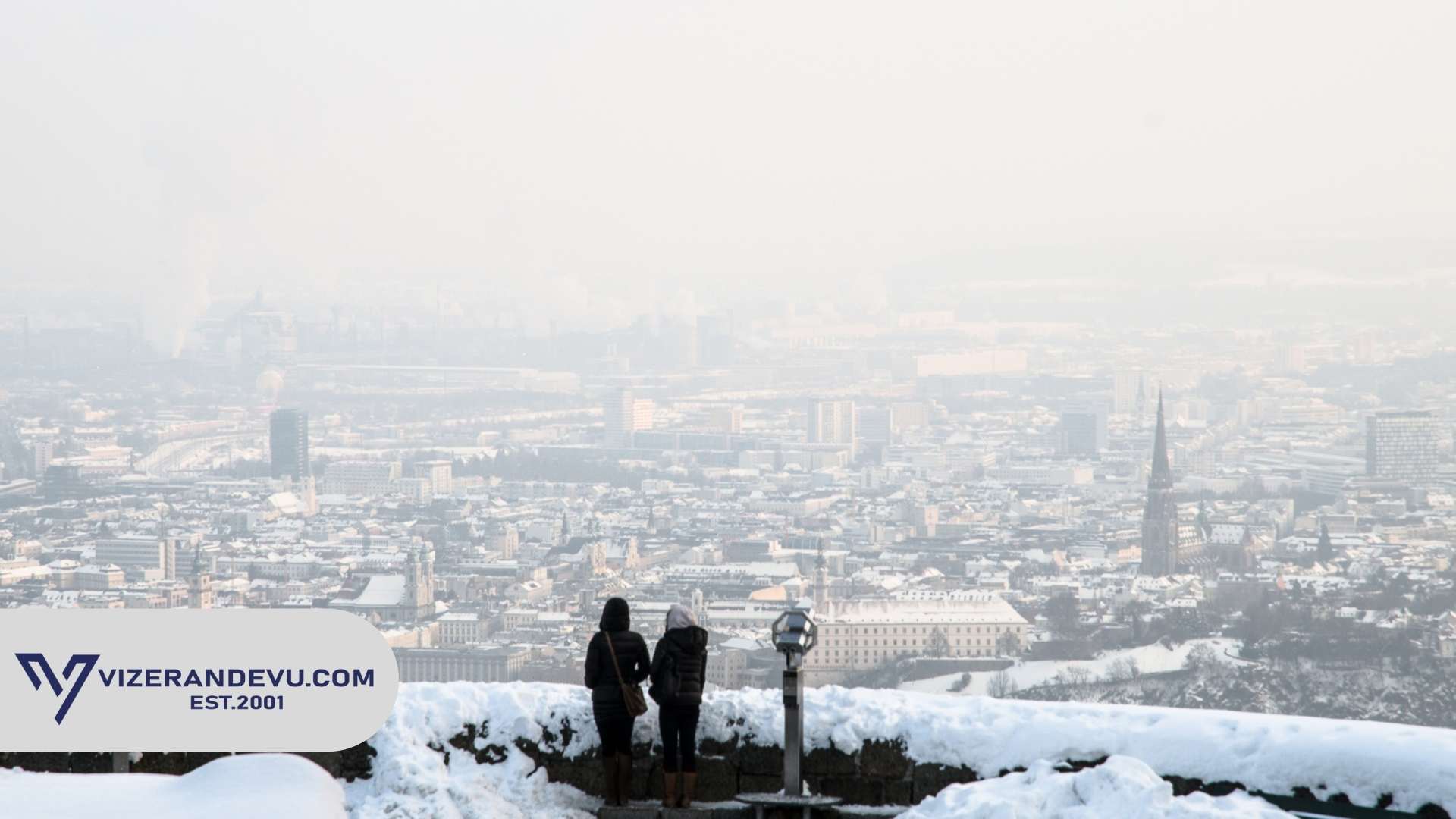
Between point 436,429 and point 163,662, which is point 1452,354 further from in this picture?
point 163,662

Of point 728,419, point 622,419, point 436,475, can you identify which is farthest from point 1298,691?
point 622,419

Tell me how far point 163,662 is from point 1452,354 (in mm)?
59772

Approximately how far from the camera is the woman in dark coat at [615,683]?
5.58 m

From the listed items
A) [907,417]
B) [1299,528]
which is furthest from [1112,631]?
[907,417]

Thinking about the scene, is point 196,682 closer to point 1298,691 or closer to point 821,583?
point 1298,691

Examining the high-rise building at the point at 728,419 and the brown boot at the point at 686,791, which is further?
the high-rise building at the point at 728,419

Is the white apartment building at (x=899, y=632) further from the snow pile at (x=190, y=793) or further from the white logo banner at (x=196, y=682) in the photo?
the snow pile at (x=190, y=793)

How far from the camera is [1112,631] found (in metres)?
37.1

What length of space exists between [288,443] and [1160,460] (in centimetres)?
3473

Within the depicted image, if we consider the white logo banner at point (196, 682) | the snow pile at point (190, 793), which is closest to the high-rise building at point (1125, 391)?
the white logo banner at point (196, 682)

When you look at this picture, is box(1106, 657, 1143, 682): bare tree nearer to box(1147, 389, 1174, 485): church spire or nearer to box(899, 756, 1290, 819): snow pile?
box(1147, 389, 1174, 485): church spire

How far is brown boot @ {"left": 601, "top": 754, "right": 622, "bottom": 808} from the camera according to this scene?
5617 mm

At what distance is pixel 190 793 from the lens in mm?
4195

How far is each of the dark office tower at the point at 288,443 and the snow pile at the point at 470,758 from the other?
2187 inches
